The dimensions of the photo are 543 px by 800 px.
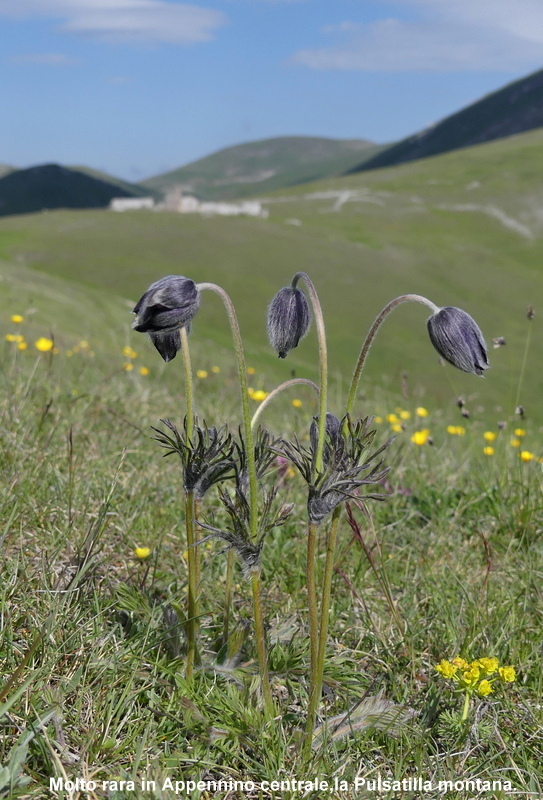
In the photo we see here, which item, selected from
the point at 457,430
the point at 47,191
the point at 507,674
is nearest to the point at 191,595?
the point at 507,674

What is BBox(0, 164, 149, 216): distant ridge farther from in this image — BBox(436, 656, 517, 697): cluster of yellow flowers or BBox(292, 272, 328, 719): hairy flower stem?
BBox(436, 656, 517, 697): cluster of yellow flowers

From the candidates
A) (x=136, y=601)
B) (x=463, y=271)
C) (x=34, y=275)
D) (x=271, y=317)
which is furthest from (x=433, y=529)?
(x=463, y=271)

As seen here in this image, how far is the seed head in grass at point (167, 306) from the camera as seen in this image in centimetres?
193

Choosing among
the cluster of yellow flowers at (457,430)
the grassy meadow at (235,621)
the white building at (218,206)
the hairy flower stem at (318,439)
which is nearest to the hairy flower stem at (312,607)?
the hairy flower stem at (318,439)

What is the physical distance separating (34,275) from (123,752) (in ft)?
61.3

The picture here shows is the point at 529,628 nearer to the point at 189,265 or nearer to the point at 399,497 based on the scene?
the point at 399,497

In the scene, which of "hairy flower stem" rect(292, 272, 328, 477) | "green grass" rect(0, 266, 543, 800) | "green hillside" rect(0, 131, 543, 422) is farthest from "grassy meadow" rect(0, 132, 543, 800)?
"green hillside" rect(0, 131, 543, 422)

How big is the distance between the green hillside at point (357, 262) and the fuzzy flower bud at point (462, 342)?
523 inches

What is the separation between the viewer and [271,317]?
213cm

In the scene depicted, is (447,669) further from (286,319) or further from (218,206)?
(218,206)

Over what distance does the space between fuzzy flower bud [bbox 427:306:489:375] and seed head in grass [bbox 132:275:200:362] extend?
2.31 feet

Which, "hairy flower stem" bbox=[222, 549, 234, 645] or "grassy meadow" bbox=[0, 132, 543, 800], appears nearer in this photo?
"grassy meadow" bbox=[0, 132, 543, 800]

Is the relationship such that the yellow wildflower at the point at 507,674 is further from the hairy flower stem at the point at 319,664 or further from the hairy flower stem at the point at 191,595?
the hairy flower stem at the point at 191,595

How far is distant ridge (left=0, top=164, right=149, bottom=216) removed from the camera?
151m
